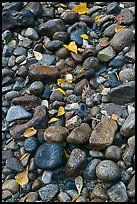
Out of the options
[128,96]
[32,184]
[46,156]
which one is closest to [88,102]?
[128,96]

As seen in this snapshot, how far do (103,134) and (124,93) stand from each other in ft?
1.12

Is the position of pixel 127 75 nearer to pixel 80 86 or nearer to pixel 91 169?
pixel 80 86

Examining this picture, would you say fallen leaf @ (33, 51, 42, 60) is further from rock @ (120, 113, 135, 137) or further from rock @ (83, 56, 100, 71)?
rock @ (120, 113, 135, 137)

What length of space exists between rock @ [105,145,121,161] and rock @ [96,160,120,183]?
Answer: 37 mm

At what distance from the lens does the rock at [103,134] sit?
258cm

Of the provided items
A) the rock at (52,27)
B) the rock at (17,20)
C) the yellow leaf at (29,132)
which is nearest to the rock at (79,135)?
the yellow leaf at (29,132)

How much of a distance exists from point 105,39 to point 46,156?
44.0 inches

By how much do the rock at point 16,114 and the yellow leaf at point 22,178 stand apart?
0.43m

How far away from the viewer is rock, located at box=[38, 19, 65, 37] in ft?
11.3

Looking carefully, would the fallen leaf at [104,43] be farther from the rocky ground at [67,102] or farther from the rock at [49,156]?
the rock at [49,156]

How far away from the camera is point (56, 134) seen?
8.82 ft

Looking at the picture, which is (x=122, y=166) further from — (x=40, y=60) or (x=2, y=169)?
(x=40, y=60)

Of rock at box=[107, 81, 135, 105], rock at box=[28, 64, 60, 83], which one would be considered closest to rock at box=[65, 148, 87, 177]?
rock at box=[107, 81, 135, 105]

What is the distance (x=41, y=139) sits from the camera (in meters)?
2.73
